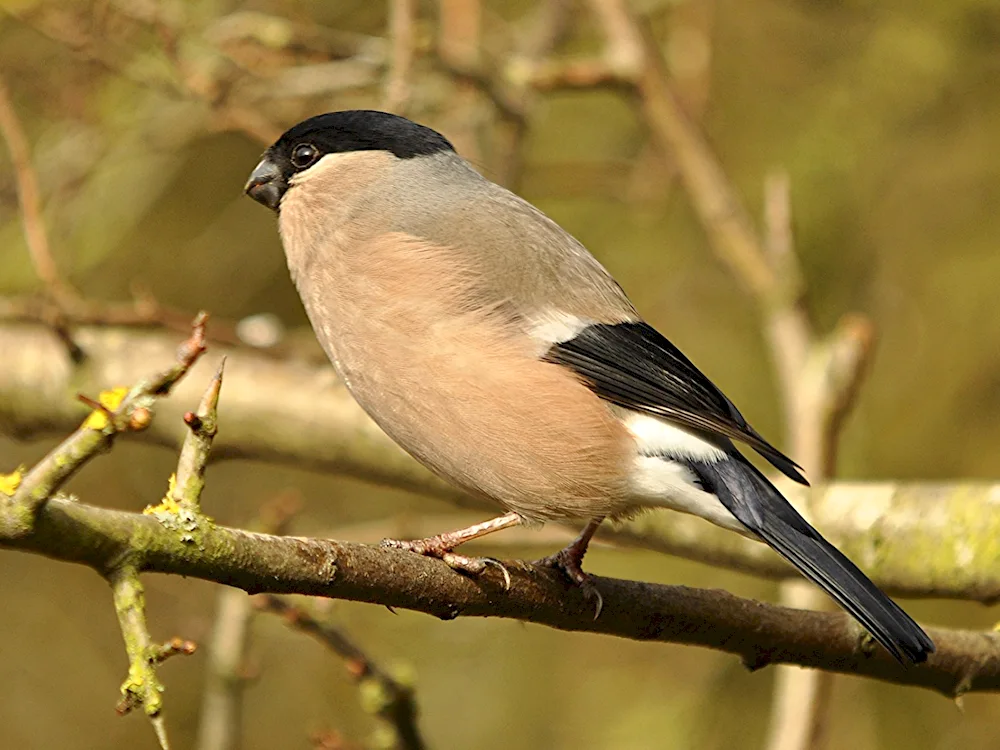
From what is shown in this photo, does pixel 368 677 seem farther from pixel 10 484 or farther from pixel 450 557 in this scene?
pixel 10 484

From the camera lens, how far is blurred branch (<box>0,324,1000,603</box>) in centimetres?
323

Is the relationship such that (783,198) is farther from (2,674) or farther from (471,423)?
(2,674)

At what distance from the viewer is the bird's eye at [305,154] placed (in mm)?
3453

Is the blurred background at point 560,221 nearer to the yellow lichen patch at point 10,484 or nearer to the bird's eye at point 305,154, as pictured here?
the bird's eye at point 305,154

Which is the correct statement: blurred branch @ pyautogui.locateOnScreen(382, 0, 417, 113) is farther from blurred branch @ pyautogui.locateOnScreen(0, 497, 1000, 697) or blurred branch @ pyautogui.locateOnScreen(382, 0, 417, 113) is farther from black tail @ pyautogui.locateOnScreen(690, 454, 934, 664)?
blurred branch @ pyautogui.locateOnScreen(0, 497, 1000, 697)

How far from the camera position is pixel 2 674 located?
230 inches

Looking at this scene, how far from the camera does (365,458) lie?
12.5 ft

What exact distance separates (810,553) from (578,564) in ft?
1.68

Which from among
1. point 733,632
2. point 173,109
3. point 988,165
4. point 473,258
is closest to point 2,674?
point 173,109

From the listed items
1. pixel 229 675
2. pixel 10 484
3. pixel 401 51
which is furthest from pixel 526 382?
pixel 401 51

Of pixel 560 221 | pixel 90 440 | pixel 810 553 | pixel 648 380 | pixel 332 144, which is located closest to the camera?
pixel 90 440

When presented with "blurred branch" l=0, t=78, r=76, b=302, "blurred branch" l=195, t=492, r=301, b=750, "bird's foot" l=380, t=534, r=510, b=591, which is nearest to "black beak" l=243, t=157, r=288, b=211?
"blurred branch" l=0, t=78, r=76, b=302

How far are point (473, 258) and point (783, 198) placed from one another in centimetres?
178

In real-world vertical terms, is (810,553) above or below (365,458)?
below
